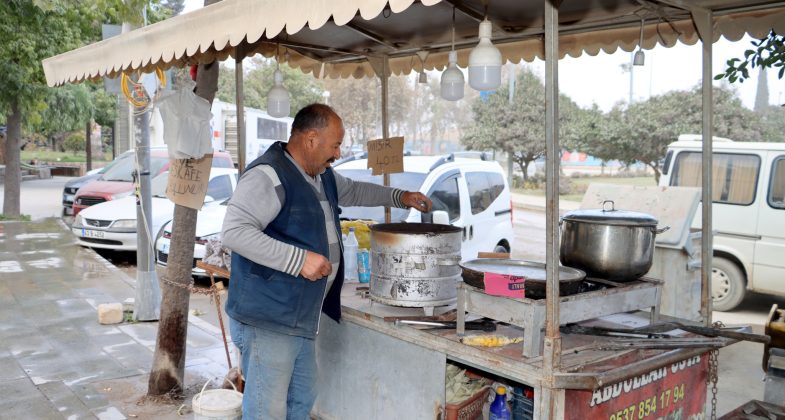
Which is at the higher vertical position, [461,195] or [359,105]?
[359,105]

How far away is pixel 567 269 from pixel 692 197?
367cm

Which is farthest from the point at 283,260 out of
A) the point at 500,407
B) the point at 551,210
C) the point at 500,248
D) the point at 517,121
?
the point at 517,121

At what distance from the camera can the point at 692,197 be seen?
6062mm

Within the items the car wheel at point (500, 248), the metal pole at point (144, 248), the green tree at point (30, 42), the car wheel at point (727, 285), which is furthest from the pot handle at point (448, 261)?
the green tree at point (30, 42)

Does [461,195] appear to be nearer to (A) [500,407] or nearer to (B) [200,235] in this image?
(B) [200,235]

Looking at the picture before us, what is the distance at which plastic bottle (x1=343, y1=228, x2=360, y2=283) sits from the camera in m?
4.23

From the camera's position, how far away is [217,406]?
3613 millimetres

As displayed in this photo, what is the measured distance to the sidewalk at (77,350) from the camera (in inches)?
181

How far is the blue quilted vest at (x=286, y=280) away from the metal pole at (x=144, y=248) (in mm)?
4130

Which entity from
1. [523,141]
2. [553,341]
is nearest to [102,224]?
[553,341]

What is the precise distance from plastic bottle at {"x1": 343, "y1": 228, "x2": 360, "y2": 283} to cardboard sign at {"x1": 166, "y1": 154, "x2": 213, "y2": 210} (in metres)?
1.02

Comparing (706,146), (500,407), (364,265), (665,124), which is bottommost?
(500,407)

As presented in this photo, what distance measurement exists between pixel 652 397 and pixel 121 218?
880cm

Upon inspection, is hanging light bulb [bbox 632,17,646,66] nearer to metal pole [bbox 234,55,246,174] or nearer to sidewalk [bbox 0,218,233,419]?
metal pole [bbox 234,55,246,174]
